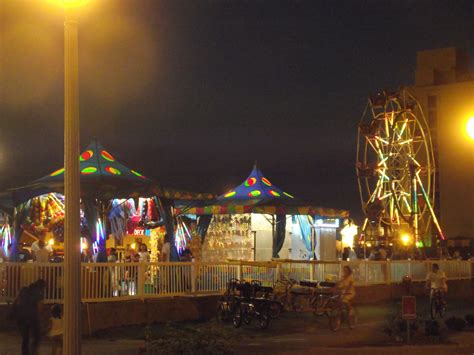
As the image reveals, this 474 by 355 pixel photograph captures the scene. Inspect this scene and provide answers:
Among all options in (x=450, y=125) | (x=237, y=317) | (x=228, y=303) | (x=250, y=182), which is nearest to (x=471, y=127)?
(x=237, y=317)

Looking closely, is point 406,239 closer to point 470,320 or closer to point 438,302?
point 438,302

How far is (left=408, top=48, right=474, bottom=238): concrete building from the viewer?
70875 millimetres

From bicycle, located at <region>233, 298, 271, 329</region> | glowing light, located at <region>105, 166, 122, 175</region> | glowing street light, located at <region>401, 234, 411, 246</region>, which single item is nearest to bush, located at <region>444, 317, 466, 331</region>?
bicycle, located at <region>233, 298, 271, 329</region>

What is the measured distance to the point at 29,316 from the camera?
11.6 metres

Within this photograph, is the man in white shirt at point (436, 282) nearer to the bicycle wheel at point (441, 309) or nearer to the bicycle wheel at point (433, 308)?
the bicycle wheel at point (433, 308)

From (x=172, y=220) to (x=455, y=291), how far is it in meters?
11.1

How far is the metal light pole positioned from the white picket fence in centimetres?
871

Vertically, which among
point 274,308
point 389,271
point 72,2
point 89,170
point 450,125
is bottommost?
point 274,308

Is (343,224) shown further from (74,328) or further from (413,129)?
(74,328)

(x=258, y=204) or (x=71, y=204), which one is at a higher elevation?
(x=258, y=204)

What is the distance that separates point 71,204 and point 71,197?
68 millimetres

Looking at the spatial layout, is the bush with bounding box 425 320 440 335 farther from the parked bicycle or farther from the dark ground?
the parked bicycle

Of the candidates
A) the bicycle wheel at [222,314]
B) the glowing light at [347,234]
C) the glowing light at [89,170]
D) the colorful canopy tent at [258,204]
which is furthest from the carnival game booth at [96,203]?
the glowing light at [347,234]

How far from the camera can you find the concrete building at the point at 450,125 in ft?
233
